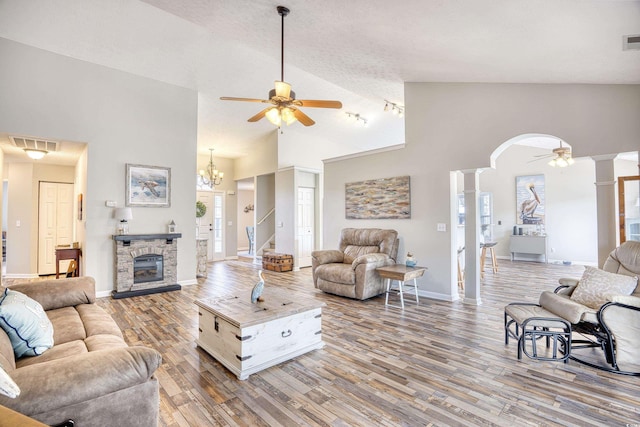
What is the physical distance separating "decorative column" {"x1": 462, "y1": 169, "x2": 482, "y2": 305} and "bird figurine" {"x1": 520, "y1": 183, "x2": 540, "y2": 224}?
5517 mm

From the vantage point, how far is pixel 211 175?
329 inches

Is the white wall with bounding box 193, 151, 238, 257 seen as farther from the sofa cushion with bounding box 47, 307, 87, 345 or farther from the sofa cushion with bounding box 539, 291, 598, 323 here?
the sofa cushion with bounding box 539, 291, 598, 323

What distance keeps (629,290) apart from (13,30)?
25.9ft

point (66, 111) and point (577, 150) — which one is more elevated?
point (66, 111)

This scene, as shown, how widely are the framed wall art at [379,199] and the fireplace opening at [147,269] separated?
3.66m

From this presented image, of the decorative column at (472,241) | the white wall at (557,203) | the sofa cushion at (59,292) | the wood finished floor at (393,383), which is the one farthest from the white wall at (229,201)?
the white wall at (557,203)

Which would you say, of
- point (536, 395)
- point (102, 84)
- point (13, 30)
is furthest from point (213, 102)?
point (536, 395)

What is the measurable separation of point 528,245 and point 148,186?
372 inches

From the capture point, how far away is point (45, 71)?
4609 mm

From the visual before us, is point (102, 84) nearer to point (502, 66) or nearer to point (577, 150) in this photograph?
point (502, 66)

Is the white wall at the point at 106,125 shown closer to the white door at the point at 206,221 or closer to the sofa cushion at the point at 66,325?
the sofa cushion at the point at 66,325

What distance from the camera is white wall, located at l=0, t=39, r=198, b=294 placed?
449cm

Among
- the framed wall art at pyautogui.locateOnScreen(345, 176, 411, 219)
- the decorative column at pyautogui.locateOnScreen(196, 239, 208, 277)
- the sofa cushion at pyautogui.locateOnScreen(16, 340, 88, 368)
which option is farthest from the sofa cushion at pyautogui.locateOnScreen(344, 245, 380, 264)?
the sofa cushion at pyautogui.locateOnScreen(16, 340, 88, 368)

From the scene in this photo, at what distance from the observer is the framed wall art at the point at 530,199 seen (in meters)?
8.56
